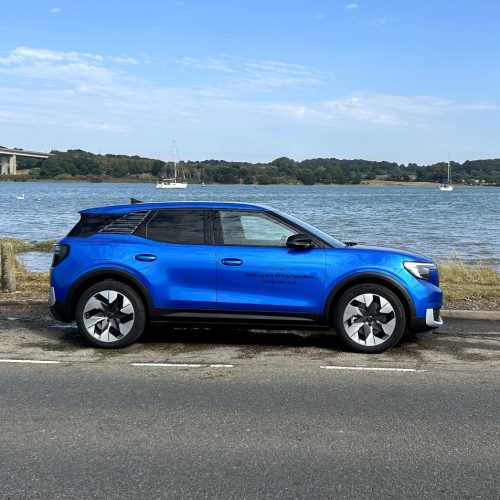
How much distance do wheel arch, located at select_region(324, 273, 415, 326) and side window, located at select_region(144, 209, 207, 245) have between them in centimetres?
159

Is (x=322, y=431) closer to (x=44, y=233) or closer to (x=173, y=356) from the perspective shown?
(x=173, y=356)

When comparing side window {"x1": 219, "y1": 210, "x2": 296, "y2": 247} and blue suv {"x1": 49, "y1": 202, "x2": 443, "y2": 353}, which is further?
side window {"x1": 219, "y1": 210, "x2": 296, "y2": 247}

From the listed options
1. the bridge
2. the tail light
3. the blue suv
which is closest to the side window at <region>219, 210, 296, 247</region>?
the blue suv

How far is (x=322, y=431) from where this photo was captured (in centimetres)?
478

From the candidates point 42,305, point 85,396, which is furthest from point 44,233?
point 85,396

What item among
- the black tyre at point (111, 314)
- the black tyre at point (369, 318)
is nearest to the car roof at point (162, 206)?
the black tyre at point (111, 314)

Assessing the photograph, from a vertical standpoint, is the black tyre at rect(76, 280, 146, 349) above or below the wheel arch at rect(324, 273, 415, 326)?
below

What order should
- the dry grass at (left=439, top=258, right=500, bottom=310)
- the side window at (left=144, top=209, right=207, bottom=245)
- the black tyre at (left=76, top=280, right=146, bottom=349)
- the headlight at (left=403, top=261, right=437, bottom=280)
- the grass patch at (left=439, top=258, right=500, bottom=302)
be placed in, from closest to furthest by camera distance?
the headlight at (left=403, top=261, right=437, bottom=280) → the black tyre at (left=76, top=280, right=146, bottom=349) → the side window at (left=144, top=209, right=207, bottom=245) → the dry grass at (left=439, top=258, right=500, bottom=310) → the grass patch at (left=439, top=258, right=500, bottom=302)

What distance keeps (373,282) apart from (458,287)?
569cm

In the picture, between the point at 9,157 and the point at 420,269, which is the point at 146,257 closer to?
the point at 420,269

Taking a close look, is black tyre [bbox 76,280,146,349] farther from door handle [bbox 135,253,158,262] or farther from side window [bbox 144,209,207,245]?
side window [bbox 144,209,207,245]

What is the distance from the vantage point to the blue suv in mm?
7156

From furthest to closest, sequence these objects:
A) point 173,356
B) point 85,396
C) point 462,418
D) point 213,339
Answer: point 213,339
point 173,356
point 85,396
point 462,418

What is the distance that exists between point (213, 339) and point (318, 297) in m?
1.61
